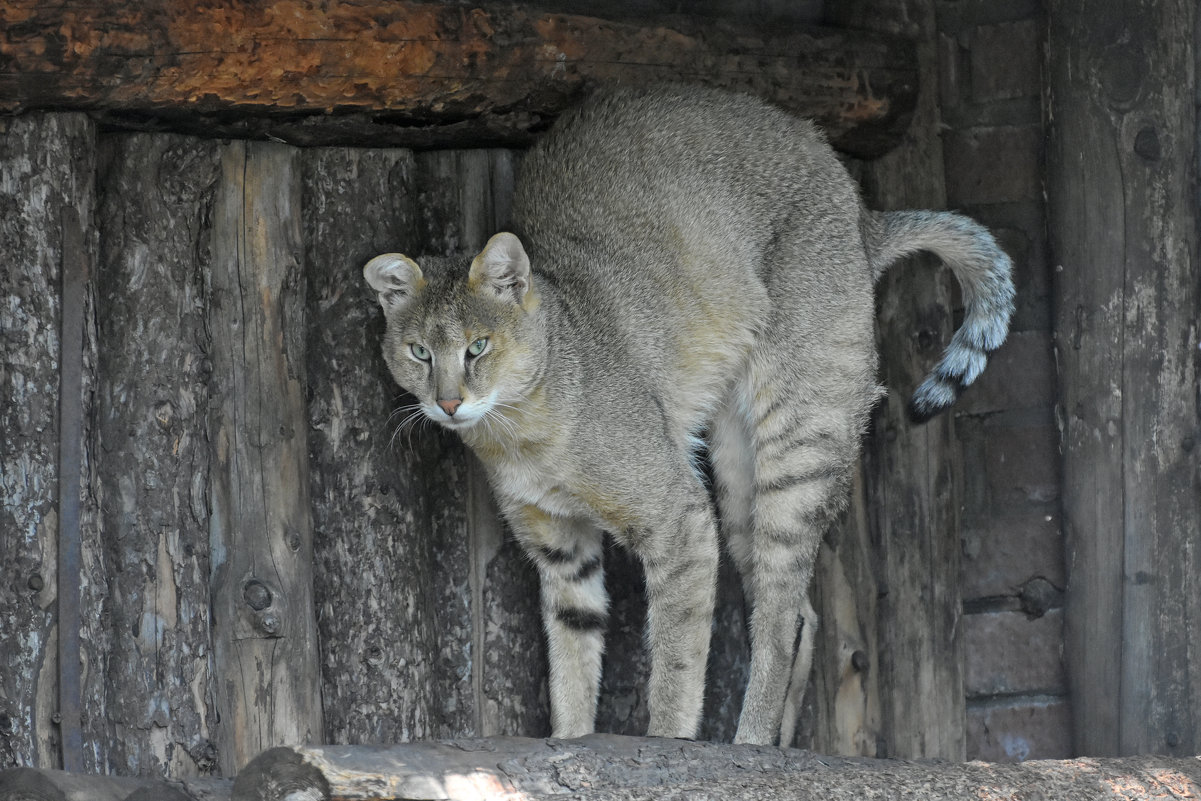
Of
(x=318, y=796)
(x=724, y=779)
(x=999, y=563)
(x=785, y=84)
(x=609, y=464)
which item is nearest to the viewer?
(x=318, y=796)

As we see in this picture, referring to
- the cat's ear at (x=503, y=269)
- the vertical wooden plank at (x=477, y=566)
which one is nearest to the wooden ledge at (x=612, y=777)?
the vertical wooden plank at (x=477, y=566)

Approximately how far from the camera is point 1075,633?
4.85 m

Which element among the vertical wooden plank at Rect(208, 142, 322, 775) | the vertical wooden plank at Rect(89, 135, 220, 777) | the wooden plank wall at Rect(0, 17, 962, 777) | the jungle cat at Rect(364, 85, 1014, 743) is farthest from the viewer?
the jungle cat at Rect(364, 85, 1014, 743)

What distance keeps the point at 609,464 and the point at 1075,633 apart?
191cm

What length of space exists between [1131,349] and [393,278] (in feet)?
8.35

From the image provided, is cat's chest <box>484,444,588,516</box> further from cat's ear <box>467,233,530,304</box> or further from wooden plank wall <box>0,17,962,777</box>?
cat's ear <box>467,233,530,304</box>

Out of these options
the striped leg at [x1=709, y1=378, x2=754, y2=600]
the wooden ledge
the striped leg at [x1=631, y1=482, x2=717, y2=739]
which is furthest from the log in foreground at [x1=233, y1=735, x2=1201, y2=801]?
the striped leg at [x1=709, y1=378, x2=754, y2=600]

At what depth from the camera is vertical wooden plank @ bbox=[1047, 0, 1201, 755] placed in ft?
14.9

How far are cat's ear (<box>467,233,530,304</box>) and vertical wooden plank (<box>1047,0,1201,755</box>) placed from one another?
6.47 ft

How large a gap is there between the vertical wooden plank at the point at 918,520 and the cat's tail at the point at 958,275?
0.77 feet

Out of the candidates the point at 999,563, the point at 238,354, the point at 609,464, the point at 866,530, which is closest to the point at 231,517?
the point at 238,354

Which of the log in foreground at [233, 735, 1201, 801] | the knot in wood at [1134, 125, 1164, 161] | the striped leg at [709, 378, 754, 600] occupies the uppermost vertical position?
the knot in wood at [1134, 125, 1164, 161]

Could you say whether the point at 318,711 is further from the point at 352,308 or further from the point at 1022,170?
the point at 1022,170

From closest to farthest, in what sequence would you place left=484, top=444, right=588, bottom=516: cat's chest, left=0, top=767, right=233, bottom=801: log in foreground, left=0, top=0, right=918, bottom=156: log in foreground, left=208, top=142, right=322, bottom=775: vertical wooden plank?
left=0, top=767, right=233, bottom=801: log in foreground → left=0, top=0, right=918, bottom=156: log in foreground → left=208, top=142, right=322, bottom=775: vertical wooden plank → left=484, top=444, right=588, bottom=516: cat's chest
